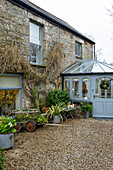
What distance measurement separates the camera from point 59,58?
885 cm

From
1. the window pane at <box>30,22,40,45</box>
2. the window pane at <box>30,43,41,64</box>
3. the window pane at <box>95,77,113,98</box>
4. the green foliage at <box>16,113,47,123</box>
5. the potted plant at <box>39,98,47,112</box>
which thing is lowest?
the green foliage at <box>16,113,47,123</box>

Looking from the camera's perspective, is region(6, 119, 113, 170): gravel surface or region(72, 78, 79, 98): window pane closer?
region(6, 119, 113, 170): gravel surface

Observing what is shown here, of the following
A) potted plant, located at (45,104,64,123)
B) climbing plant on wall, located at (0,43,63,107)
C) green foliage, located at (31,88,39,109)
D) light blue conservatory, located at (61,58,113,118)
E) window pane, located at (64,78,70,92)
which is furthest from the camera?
window pane, located at (64,78,70,92)

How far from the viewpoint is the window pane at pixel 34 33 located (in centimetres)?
743

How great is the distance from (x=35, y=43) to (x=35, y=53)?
0.48m

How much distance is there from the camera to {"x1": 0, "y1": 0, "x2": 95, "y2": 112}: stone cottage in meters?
6.05

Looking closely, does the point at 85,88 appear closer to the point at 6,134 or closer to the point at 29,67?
the point at 29,67

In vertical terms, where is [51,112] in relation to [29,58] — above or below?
below

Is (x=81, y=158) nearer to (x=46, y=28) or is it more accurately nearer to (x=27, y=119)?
(x=27, y=119)

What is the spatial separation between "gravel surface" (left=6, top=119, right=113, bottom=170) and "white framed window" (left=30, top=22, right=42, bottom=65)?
3420 mm

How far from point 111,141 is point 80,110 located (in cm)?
318

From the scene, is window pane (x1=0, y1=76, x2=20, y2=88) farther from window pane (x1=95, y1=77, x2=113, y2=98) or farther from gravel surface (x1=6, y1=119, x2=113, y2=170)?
window pane (x1=95, y1=77, x2=113, y2=98)

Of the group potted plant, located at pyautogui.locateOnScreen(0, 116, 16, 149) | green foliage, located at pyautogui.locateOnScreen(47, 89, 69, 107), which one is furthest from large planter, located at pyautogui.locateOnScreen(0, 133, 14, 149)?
green foliage, located at pyautogui.locateOnScreen(47, 89, 69, 107)

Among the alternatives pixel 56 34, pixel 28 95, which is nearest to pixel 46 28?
pixel 56 34
